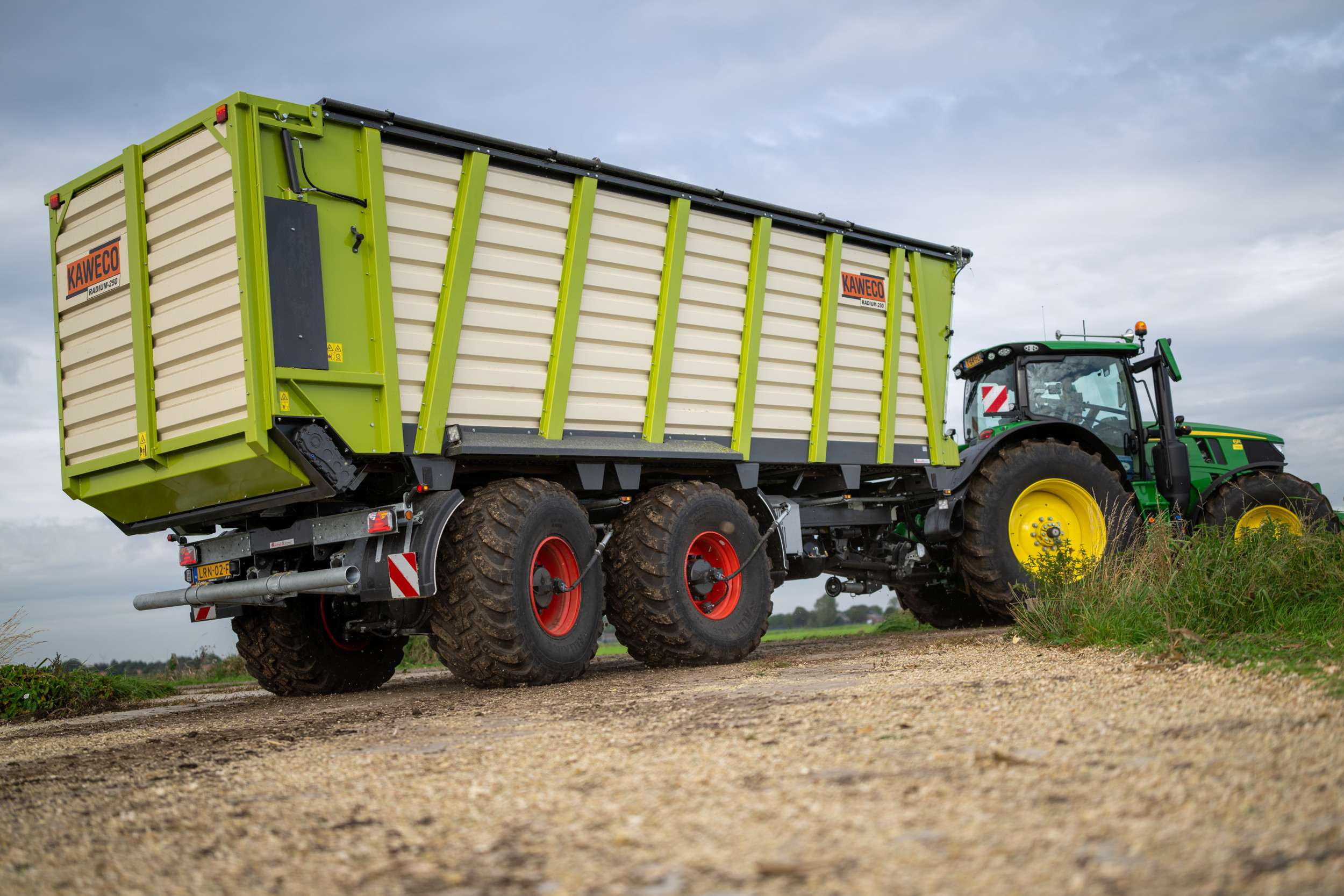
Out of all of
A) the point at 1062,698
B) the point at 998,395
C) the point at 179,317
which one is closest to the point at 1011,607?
the point at 998,395

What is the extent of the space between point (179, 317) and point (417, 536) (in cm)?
180

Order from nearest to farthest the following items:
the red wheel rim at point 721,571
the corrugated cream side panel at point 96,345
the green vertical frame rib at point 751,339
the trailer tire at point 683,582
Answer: the corrugated cream side panel at point 96,345 → the trailer tire at point 683,582 → the red wheel rim at point 721,571 → the green vertical frame rib at point 751,339

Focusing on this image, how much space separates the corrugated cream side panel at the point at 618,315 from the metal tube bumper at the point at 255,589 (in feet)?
5.55

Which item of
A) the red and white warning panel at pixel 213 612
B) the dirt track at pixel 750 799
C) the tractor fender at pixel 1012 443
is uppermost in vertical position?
the tractor fender at pixel 1012 443

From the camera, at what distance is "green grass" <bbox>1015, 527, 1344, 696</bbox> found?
490 cm

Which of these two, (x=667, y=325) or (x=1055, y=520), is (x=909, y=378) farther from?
(x=667, y=325)

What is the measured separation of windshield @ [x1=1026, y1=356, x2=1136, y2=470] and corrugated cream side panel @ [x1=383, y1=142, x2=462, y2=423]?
588cm

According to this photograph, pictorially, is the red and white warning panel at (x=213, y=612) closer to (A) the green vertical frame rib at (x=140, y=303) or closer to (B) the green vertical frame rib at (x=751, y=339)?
(A) the green vertical frame rib at (x=140, y=303)

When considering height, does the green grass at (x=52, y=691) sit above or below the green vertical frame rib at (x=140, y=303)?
below

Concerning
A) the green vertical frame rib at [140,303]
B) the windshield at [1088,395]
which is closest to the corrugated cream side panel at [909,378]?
the windshield at [1088,395]

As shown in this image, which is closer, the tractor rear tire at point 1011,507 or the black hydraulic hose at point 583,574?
the black hydraulic hose at point 583,574

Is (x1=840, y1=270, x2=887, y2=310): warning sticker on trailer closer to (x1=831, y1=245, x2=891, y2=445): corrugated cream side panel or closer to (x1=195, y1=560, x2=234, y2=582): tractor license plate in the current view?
(x1=831, y1=245, x2=891, y2=445): corrugated cream side panel

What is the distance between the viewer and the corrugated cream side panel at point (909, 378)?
843cm

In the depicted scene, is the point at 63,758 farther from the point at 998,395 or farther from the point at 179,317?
the point at 998,395
